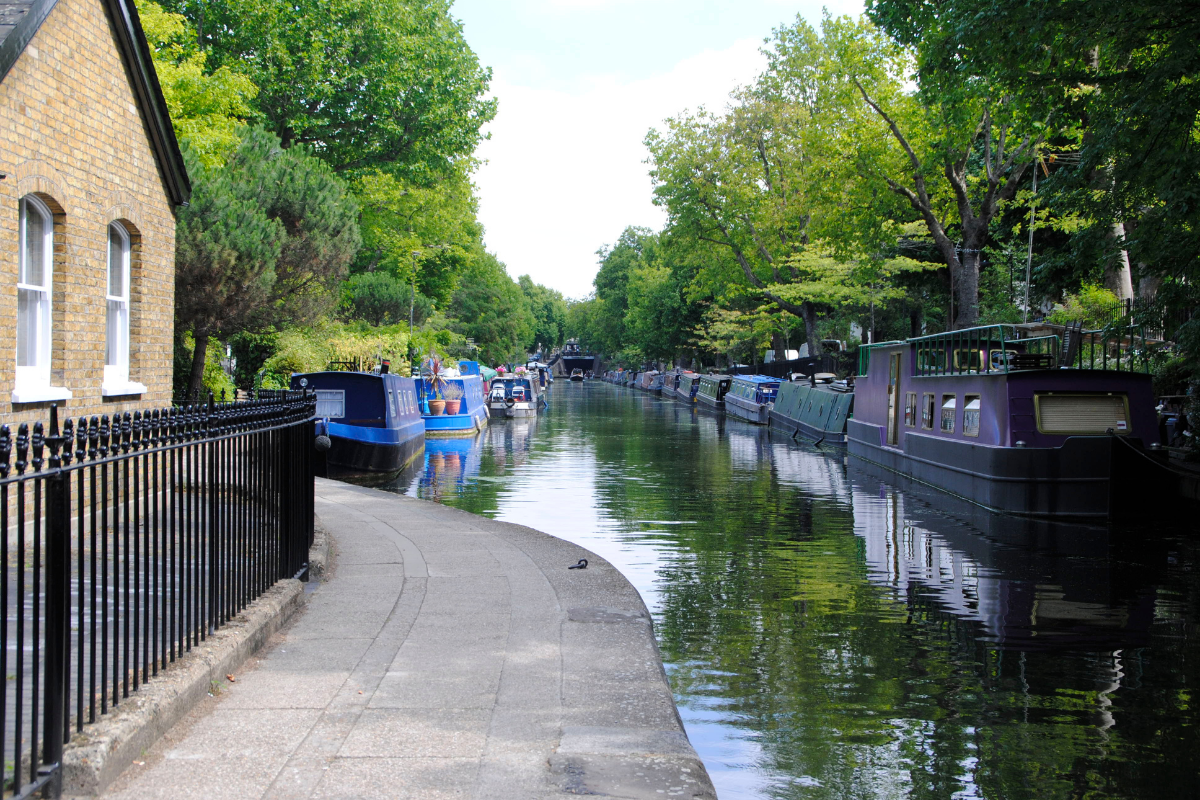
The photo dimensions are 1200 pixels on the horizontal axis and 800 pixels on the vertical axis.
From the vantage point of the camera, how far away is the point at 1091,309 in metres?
28.8

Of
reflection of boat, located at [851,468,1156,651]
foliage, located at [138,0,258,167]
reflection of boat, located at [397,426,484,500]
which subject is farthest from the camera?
foliage, located at [138,0,258,167]

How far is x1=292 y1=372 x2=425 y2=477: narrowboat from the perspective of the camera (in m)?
25.0

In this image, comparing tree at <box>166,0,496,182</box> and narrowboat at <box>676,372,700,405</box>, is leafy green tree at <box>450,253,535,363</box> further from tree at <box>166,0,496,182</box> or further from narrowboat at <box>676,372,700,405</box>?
tree at <box>166,0,496,182</box>

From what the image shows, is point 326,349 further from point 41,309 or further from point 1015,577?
point 1015,577

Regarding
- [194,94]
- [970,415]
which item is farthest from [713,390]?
[970,415]

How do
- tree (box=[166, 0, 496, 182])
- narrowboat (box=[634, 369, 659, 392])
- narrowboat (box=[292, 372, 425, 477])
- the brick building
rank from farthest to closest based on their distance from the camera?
narrowboat (box=[634, 369, 659, 392]) → tree (box=[166, 0, 496, 182]) → narrowboat (box=[292, 372, 425, 477]) → the brick building

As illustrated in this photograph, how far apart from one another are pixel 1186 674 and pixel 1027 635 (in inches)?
59.7

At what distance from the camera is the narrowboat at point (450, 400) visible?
3891 cm

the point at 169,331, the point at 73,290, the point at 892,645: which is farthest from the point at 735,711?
the point at 169,331

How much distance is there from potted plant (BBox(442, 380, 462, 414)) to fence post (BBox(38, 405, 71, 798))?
114 feet

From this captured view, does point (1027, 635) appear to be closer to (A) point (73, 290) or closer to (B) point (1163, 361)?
(A) point (73, 290)

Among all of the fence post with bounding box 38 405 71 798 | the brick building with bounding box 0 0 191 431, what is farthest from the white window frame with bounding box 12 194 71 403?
the fence post with bounding box 38 405 71 798

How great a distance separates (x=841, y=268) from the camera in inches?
1906

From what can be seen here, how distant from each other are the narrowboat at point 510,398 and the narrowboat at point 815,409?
13558 mm
